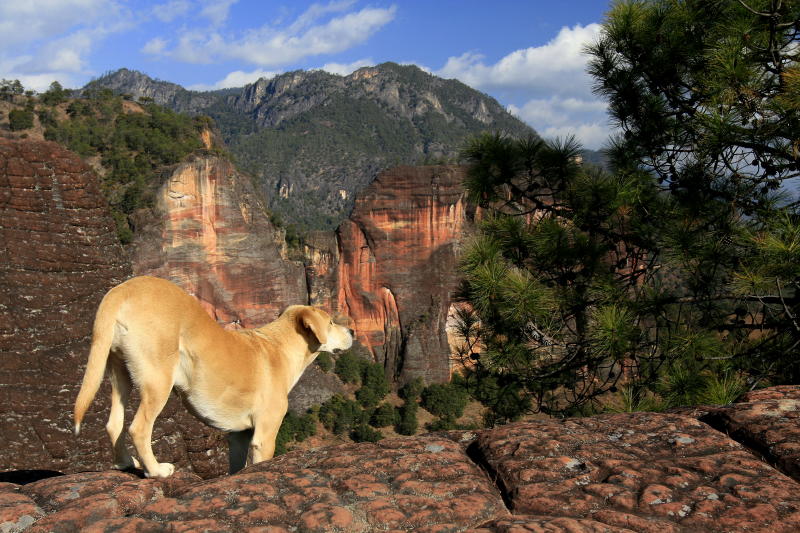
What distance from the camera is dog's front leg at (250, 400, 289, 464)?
3.99 meters

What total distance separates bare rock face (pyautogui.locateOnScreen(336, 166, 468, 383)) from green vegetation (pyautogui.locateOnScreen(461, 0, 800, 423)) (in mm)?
46443

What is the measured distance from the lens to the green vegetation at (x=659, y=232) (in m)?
5.31

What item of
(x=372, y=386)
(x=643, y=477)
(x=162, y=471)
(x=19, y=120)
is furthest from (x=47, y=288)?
(x=19, y=120)

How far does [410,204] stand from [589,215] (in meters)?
47.8

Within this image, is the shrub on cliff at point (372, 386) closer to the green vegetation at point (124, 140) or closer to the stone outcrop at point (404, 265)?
the stone outcrop at point (404, 265)

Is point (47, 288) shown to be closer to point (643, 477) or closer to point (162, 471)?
point (162, 471)

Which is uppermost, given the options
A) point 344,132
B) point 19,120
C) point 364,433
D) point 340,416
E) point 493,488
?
point 344,132

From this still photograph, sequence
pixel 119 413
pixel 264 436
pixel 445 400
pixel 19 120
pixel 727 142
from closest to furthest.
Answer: pixel 119 413 → pixel 264 436 → pixel 727 142 → pixel 19 120 → pixel 445 400

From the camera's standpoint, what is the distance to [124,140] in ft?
173

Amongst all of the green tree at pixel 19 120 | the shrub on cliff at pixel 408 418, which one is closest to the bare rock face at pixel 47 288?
the shrub on cliff at pixel 408 418

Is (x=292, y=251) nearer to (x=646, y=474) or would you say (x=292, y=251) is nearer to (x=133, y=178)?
(x=133, y=178)

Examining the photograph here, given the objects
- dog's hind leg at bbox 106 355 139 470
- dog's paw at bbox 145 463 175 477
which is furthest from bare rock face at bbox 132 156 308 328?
dog's paw at bbox 145 463 175 477

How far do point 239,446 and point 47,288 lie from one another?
459cm

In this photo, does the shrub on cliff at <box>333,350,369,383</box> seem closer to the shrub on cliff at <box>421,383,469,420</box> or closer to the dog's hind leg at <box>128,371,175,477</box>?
the shrub on cliff at <box>421,383,469,420</box>
